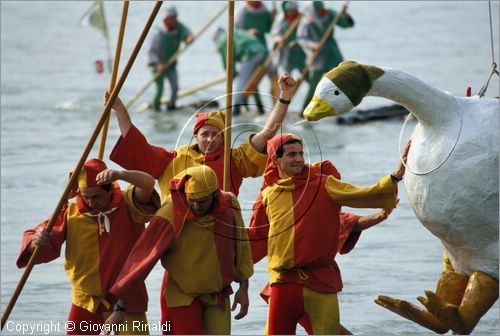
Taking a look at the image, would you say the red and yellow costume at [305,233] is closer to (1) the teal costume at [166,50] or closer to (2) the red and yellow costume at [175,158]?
(2) the red and yellow costume at [175,158]

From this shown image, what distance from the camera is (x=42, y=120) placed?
66.0 feet

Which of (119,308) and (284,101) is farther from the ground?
(284,101)

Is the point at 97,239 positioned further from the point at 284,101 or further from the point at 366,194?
the point at 366,194

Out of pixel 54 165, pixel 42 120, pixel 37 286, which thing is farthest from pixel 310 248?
pixel 42 120

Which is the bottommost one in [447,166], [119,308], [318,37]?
[318,37]

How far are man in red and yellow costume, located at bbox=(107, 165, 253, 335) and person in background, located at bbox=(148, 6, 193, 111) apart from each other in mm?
11277

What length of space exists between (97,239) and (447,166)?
180 cm

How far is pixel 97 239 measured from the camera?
8711 millimetres

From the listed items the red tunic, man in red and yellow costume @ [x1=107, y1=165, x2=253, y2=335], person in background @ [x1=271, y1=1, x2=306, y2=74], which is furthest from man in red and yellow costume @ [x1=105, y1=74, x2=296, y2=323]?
person in background @ [x1=271, y1=1, x2=306, y2=74]

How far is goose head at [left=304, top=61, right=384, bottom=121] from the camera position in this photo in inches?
327

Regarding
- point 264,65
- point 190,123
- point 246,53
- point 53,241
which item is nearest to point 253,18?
point 246,53

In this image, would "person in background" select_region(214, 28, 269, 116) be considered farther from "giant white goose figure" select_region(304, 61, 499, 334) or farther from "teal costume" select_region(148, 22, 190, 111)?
"giant white goose figure" select_region(304, 61, 499, 334)

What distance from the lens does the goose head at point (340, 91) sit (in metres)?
8.31

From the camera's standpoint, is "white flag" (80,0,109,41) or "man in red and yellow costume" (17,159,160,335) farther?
"white flag" (80,0,109,41)
